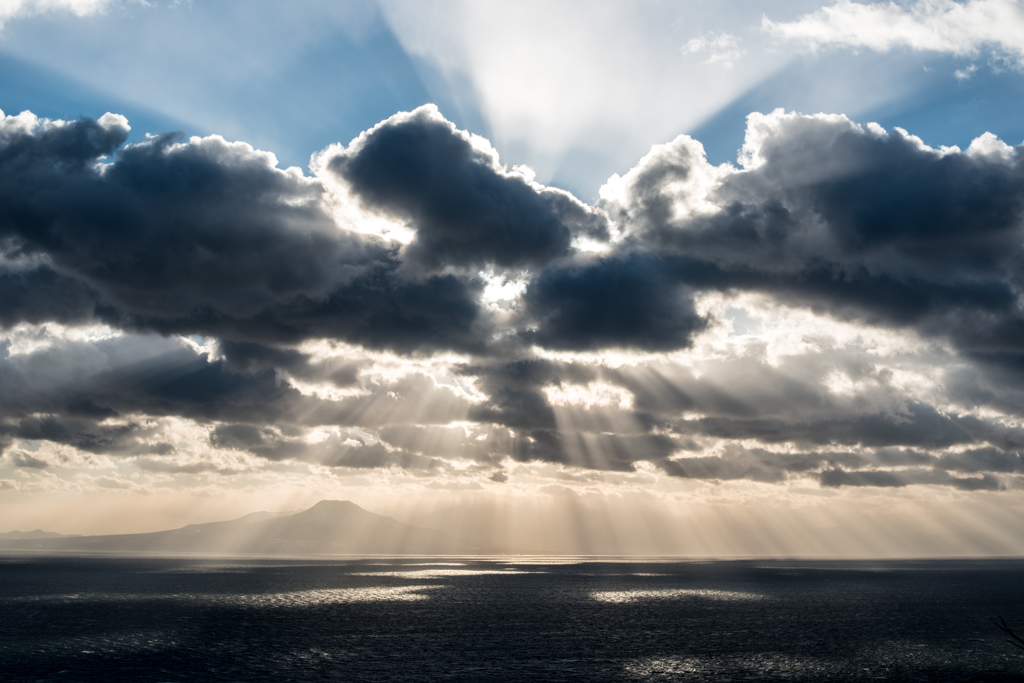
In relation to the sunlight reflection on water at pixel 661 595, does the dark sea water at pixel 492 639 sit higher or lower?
higher

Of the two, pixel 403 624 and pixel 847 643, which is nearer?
pixel 847 643

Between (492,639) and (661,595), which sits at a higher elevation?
(492,639)

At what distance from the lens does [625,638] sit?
311 feet

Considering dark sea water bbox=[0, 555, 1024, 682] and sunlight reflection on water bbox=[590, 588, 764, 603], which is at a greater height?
dark sea water bbox=[0, 555, 1024, 682]

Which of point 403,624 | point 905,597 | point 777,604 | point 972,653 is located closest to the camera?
point 972,653

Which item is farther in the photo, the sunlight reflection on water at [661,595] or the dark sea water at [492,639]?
the sunlight reflection on water at [661,595]

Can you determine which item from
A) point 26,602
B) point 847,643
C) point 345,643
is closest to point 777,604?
point 847,643

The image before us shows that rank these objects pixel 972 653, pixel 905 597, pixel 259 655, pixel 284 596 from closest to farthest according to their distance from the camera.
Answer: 1. pixel 259 655
2. pixel 972 653
3. pixel 284 596
4. pixel 905 597

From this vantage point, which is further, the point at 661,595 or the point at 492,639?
the point at 661,595

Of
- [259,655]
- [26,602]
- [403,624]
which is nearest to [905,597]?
[403,624]

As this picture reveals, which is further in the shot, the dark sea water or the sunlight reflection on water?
the sunlight reflection on water

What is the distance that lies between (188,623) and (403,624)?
33.1m

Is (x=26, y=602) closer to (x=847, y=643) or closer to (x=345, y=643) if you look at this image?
(x=345, y=643)

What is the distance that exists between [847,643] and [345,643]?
64478mm
